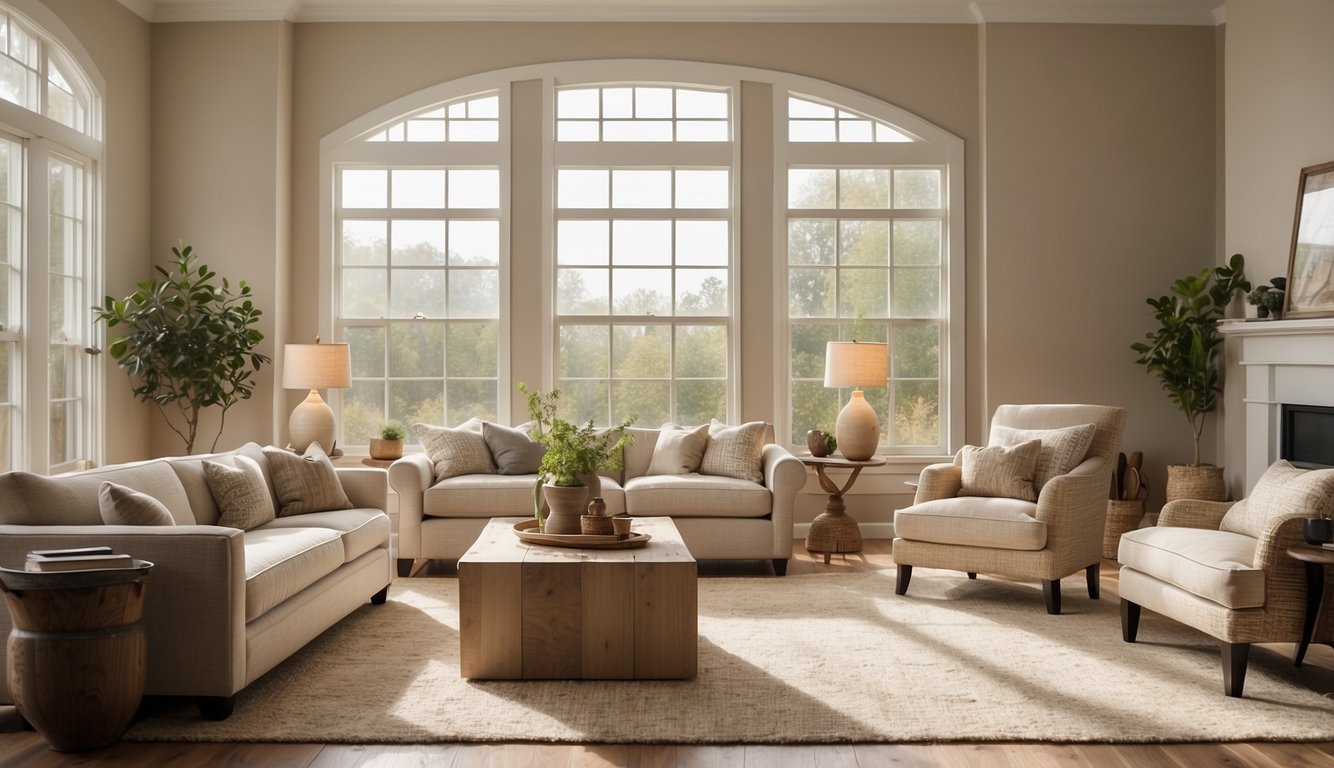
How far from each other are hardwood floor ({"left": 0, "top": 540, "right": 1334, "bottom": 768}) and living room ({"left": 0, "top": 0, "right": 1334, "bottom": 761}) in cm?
384

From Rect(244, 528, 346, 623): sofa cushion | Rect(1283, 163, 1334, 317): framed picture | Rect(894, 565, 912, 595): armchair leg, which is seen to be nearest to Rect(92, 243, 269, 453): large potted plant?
Rect(244, 528, 346, 623): sofa cushion

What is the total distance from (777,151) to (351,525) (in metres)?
3.91

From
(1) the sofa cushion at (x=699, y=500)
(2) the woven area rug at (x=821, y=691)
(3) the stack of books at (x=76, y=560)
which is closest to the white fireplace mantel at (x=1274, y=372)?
(2) the woven area rug at (x=821, y=691)

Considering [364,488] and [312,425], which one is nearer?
[364,488]

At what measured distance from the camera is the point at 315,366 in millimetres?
6199

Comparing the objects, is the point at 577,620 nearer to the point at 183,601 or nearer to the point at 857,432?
the point at 183,601

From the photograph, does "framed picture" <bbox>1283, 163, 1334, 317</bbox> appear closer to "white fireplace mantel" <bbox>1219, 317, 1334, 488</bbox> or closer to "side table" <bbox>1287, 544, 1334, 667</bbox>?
"white fireplace mantel" <bbox>1219, 317, 1334, 488</bbox>

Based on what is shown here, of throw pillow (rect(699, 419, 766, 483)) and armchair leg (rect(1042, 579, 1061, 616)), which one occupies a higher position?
throw pillow (rect(699, 419, 766, 483))

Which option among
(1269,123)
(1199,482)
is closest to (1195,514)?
(1199,482)

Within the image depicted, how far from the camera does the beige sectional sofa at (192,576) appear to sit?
10.3ft

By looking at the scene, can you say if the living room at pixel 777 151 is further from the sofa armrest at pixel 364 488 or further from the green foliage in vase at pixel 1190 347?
the sofa armrest at pixel 364 488

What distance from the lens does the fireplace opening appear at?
5250mm

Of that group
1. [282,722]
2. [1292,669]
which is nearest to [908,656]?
[1292,669]

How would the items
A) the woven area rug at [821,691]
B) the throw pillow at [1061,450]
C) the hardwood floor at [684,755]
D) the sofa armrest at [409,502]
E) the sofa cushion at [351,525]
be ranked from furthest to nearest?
1. the sofa armrest at [409,502]
2. the throw pillow at [1061,450]
3. the sofa cushion at [351,525]
4. the woven area rug at [821,691]
5. the hardwood floor at [684,755]
